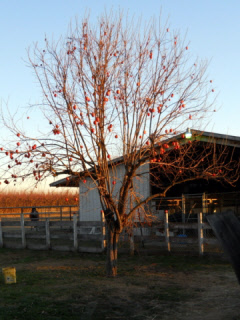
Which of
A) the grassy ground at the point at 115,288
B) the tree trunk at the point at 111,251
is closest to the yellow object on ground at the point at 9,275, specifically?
the grassy ground at the point at 115,288

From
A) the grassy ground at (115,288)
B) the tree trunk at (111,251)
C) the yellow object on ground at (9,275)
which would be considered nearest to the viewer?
the grassy ground at (115,288)

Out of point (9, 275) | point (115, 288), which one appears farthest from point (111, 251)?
point (9, 275)

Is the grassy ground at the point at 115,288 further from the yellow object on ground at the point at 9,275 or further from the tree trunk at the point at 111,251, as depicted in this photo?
the tree trunk at the point at 111,251

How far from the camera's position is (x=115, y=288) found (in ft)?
30.3

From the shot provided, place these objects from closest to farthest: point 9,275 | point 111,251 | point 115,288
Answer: point 115,288
point 9,275
point 111,251

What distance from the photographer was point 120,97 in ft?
31.6

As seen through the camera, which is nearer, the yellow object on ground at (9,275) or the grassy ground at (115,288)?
the grassy ground at (115,288)

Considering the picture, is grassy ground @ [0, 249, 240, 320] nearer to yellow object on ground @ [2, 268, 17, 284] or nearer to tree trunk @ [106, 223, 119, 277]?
yellow object on ground @ [2, 268, 17, 284]

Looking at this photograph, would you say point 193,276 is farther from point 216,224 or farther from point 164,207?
point 164,207

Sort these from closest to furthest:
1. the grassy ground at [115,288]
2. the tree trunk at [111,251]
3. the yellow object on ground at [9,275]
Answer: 1. the grassy ground at [115,288]
2. the yellow object on ground at [9,275]
3. the tree trunk at [111,251]

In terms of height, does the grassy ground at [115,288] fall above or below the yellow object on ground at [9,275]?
below

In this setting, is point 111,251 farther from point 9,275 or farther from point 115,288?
point 9,275

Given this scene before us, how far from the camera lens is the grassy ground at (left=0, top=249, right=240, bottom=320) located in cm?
731

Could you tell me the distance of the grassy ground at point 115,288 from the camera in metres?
7.31
